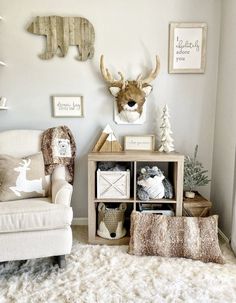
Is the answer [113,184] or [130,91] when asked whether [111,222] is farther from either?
[130,91]

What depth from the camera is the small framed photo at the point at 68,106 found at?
2.34 metres

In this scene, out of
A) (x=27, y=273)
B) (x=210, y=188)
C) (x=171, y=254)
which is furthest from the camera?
(x=210, y=188)

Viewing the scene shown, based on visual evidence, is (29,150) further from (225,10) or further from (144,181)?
(225,10)

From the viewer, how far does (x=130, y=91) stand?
2.19 meters

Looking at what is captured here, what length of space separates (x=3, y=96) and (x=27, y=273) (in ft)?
5.14

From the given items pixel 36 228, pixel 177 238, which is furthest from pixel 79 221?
pixel 177 238

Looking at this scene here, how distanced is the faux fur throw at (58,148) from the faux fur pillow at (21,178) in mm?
126

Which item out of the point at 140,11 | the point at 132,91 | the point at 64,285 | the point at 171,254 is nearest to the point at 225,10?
the point at 140,11

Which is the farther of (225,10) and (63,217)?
(225,10)

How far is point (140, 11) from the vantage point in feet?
7.43

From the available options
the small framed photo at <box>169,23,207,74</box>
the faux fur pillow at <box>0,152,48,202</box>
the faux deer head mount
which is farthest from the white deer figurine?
the small framed photo at <box>169,23,207,74</box>

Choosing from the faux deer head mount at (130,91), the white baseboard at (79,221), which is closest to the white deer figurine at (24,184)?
the white baseboard at (79,221)

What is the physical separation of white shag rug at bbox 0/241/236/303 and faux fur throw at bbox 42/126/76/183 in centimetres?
74

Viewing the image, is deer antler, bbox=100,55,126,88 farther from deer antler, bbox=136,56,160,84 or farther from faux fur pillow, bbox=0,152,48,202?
faux fur pillow, bbox=0,152,48,202
